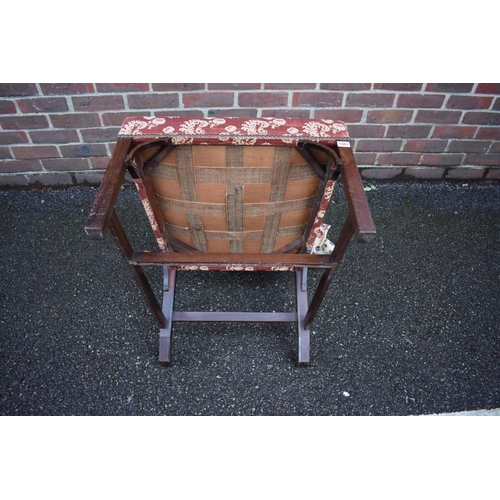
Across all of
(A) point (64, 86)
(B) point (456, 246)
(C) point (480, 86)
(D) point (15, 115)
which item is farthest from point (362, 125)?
(D) point (15, 115)

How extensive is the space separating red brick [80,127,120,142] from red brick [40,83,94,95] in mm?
240

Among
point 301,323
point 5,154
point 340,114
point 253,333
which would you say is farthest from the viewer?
point 5,154

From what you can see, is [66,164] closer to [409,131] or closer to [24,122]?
[24,122]

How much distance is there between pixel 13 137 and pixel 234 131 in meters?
1.86

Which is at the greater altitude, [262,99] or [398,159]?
[262,99]

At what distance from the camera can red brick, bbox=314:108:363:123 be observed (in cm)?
228

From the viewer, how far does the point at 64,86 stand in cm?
210

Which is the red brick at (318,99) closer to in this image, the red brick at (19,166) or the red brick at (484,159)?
the red brick at (484,159)

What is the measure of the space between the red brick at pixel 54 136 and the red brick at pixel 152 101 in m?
0.45

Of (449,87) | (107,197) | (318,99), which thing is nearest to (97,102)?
(318,99)

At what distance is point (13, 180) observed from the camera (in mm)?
2543

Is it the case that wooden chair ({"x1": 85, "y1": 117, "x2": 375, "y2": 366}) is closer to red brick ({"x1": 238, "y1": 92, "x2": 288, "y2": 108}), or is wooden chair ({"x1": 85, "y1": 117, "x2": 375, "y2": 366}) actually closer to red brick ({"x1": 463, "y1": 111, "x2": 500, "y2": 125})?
red brick ({"x1": 238, "y1": 92, "x2": 288, "y2": 108})

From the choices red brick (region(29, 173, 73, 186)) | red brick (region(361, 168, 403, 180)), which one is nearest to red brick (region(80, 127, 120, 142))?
red brick (region(29, 173, 73, 186))

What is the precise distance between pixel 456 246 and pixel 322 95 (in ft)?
4.02
